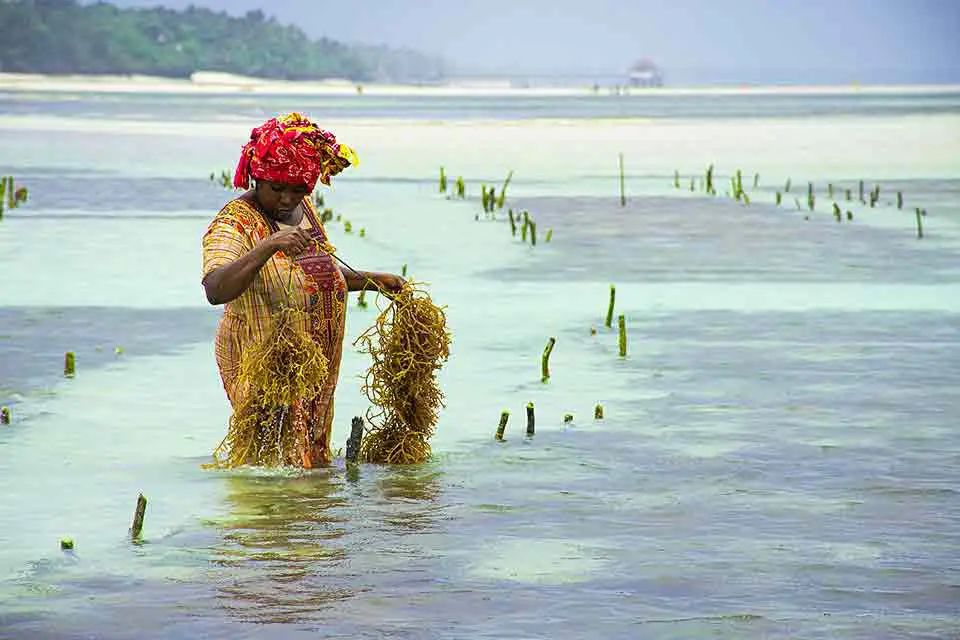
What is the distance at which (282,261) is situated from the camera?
7723 millimetres

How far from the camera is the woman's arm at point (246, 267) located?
725 cm

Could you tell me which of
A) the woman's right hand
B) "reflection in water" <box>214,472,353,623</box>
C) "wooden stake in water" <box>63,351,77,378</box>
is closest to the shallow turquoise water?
"reflection in water" <box>214,472,353,623</box>

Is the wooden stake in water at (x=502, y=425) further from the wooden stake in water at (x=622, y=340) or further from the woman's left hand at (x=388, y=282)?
the wooden stake in water at (x=622, y=340)

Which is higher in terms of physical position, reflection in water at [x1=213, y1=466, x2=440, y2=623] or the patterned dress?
the patterned dress

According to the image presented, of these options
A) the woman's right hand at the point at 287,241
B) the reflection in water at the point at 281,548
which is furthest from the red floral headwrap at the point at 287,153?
the reflection in water at the point at 281,548

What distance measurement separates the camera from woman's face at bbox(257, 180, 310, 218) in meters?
7.62

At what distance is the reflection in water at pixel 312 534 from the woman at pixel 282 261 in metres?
0.28

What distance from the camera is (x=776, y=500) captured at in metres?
7.84

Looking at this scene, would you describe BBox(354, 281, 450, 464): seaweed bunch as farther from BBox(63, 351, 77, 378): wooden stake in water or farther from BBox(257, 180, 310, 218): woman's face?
BBox(63, 351, 77, 378): wooden stake in water

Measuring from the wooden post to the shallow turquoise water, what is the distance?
11cm

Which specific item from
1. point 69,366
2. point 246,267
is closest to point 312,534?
point 246,267

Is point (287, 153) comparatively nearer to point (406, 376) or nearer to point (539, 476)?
point (406, 376)

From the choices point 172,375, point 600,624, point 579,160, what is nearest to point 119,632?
point 600,624

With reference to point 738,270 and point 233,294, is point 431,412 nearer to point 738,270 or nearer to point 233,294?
point 233,294
